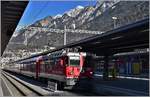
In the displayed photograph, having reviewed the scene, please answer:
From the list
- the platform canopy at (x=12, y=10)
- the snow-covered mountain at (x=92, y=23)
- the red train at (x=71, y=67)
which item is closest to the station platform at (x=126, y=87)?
the red train at (x=71, y=67)

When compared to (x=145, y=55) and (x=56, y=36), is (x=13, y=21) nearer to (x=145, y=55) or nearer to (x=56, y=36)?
(x=145, y=55)

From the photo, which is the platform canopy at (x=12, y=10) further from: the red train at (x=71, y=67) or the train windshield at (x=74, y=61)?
the train windshield at (x=74, y=61)

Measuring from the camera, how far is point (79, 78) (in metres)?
24.8

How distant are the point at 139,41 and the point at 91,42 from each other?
544 cm

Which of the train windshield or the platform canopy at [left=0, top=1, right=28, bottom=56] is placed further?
the train windshield

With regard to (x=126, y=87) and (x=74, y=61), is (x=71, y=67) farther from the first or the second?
(x=126, y=87)

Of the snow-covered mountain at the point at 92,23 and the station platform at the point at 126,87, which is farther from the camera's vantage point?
the snow-covered mountain at the point at 92,23

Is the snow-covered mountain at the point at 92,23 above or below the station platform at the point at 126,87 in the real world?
above

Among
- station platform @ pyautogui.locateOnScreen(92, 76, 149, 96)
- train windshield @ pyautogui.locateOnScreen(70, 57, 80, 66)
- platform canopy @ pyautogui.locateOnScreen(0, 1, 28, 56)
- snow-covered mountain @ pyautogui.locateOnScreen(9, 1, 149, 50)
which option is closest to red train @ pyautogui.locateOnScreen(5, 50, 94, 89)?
train windshield @ pyautogui.locateOnScreen(70, 57, 80, 66)

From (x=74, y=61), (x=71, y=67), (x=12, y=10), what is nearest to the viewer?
(x=12, y=10)

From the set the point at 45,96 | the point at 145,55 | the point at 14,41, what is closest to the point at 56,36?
the point at 14,41

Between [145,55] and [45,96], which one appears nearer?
[45,96]

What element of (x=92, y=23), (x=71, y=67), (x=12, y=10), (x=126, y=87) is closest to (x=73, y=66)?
(x=71, y=67)

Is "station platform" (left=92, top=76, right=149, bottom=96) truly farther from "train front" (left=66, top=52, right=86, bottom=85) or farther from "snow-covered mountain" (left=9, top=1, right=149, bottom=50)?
"snow-covered mountain" (left=9, top=1, right=149, bottom=50)
